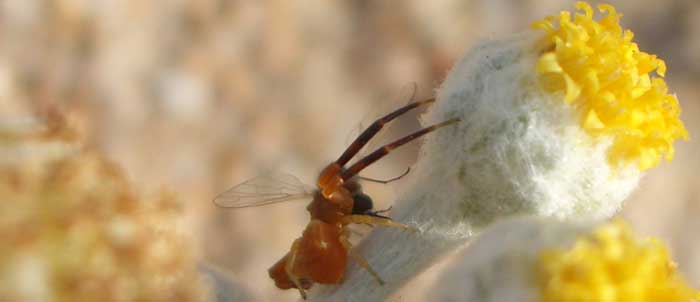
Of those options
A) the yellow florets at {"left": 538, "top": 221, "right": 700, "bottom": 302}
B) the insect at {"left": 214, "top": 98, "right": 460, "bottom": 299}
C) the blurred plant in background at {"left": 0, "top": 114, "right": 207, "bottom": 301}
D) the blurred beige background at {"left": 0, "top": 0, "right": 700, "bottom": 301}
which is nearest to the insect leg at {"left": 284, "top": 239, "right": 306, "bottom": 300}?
the insect at {"left": 214, "top": 98, "right": 460, "bottom": 299}

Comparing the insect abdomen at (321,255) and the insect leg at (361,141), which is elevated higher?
the insect leg at (361,141)

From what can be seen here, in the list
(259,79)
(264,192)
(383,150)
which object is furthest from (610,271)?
(259,79)

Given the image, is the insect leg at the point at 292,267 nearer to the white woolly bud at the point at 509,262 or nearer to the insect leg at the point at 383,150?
the insect leg at the point at 383,150

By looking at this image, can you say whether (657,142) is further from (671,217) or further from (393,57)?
(671,217)

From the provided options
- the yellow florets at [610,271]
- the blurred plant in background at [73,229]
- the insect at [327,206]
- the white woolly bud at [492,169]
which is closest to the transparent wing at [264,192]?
the insect at [327,206]

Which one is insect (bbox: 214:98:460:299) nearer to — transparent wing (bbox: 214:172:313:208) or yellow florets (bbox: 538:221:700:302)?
transparent wing (bbox: 214:172:313:208)

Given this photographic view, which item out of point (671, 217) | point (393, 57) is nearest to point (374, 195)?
point (393, 57)

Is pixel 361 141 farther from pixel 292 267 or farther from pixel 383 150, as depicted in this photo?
pixel 292 267
